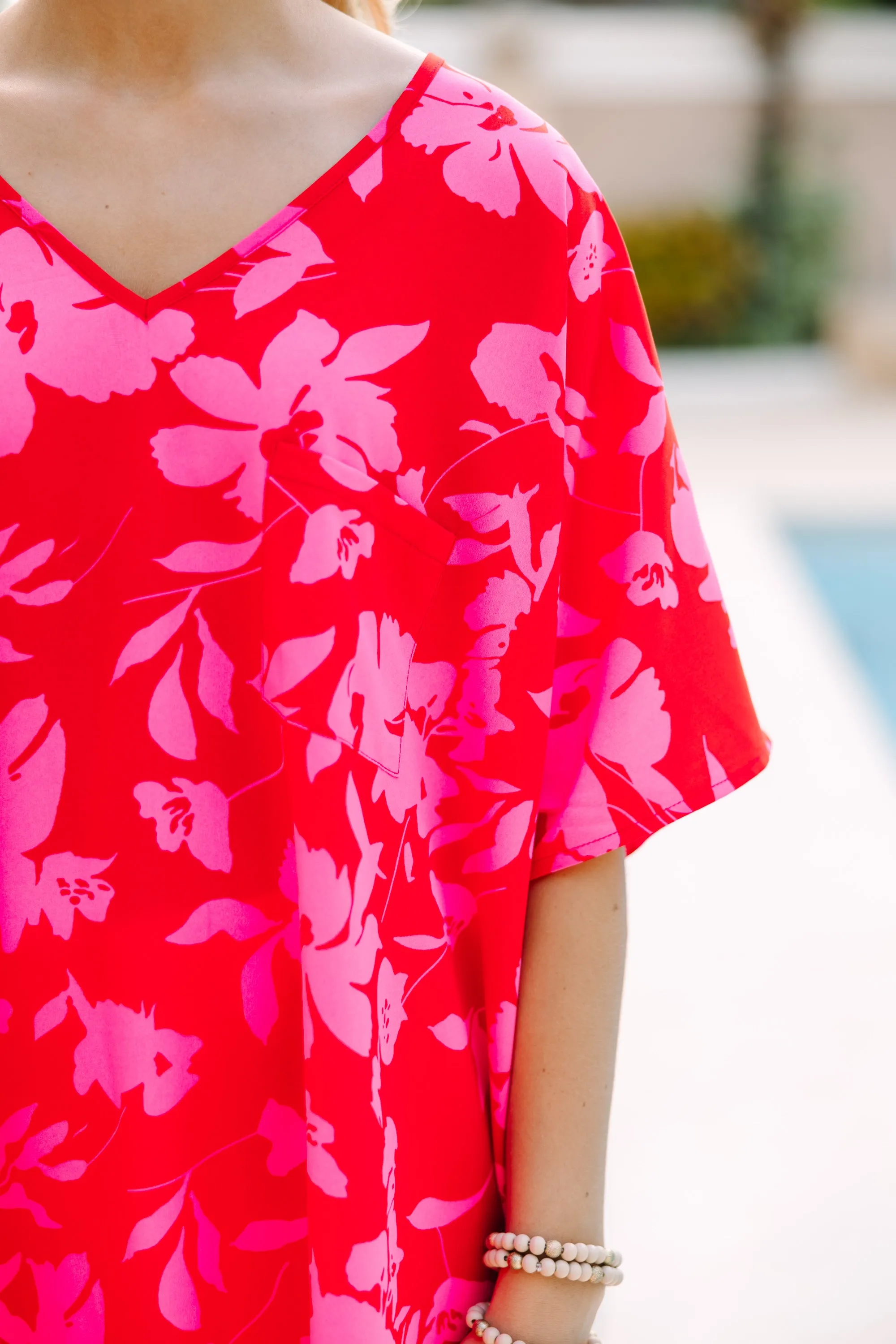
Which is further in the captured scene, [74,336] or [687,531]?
[687,531]

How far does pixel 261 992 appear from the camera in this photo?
0.68m

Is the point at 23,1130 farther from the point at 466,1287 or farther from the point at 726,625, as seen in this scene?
the point at 726,625

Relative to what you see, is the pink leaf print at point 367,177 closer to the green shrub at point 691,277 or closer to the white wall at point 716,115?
the green shrub at point 691,277

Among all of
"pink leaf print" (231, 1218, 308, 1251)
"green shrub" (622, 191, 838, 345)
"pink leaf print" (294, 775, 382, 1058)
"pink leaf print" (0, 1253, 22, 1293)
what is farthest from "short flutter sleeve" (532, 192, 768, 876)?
"green shrub" (622, 191, 838, 345)

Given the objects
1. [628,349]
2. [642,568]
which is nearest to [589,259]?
[628,349]

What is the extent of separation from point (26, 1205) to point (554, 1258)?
0.85 ft

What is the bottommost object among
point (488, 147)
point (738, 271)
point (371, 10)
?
point (488, 147)

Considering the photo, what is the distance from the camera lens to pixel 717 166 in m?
10.6

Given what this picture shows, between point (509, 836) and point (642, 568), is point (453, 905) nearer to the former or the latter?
point (509, 836)

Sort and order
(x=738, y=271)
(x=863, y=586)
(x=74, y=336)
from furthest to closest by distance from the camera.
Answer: (x=738, y=271)
(x=863, y=586)
(x=74, y=336)

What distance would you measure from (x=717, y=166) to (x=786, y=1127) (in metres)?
9.40

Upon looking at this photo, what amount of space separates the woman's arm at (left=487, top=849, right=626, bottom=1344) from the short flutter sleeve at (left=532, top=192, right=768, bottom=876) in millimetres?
25

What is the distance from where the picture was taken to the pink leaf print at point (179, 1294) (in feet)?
2.26

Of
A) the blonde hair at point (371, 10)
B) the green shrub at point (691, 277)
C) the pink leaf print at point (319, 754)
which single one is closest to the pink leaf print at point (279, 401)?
the pink leaf print at point (319, 754)
